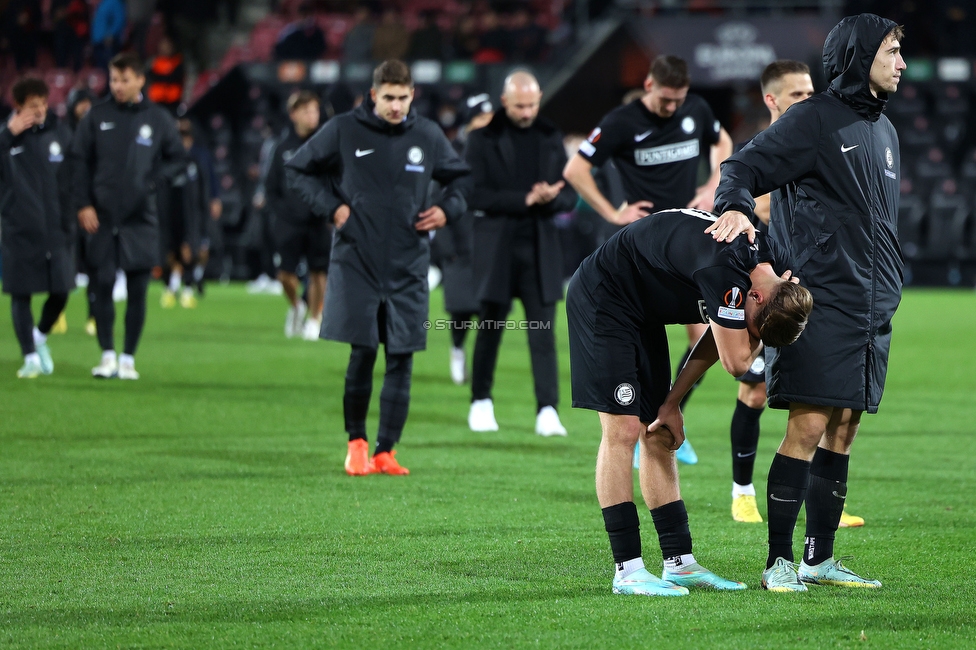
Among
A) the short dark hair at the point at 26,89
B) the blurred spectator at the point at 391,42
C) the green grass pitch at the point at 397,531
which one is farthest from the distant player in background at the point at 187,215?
the blurred spectator at the point at 391,42

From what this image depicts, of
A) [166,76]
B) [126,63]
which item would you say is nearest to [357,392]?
[126,63]

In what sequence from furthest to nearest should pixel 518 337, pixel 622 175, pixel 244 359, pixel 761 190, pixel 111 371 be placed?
pixel 518 337, pixel 244 359, pixel 111 371, pixel 622 175, pixel 761 190

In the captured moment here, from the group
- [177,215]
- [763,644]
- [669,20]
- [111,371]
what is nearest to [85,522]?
[763,644]

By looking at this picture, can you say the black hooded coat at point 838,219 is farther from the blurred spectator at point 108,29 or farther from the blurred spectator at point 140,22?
the blurred spectator at point 140,22

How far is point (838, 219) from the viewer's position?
4.57 m

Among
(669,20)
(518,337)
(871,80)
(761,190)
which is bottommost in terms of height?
(518,337)

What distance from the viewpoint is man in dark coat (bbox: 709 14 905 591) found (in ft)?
14.8

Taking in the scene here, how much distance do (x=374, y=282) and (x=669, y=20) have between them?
55.6ft

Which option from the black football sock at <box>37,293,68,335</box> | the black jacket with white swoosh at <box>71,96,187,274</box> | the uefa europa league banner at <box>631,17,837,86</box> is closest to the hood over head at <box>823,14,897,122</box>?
A: the black jacket with white swoosh at <box>71,96,187,274</box>

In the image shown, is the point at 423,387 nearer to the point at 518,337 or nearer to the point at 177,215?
the point at 518,337

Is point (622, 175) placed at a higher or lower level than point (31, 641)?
higher

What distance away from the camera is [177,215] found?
56.5 feet

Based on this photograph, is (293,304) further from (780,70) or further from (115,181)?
(780,70)

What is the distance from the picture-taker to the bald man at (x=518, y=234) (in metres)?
8.49
